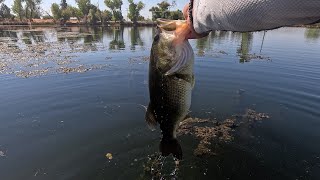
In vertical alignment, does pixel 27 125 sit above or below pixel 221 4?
below

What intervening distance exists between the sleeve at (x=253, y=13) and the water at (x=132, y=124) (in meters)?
5.18

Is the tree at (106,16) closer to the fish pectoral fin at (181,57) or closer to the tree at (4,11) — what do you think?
the tree at (4,11)

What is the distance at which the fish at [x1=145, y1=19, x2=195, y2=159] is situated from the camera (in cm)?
267

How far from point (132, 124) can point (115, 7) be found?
99580 millimetres

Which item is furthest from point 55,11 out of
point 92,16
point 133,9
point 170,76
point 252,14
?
point 252,14

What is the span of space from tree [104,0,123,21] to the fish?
99.2 metres

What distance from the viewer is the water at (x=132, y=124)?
22.3 feet

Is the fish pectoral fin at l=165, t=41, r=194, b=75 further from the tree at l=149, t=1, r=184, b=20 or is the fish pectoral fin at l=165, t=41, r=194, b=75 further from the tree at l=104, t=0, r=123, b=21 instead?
the tree at l=104, t=0, r=123, b=21

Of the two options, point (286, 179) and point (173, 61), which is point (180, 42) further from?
point (286, 179)

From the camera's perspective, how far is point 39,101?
1095 cm

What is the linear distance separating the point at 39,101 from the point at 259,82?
1048 cm

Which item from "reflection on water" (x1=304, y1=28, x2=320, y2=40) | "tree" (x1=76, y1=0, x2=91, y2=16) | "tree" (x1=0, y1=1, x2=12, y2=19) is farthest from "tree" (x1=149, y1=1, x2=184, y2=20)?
"tree" (x1=0, y1=1, x2=12, y2=19)

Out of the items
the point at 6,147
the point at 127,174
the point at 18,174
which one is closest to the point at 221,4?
the point at 127,174

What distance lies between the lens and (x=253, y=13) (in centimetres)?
168
